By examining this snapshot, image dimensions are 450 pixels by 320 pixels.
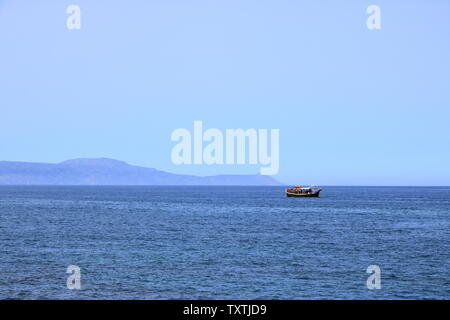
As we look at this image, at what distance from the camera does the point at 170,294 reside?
3575 cm

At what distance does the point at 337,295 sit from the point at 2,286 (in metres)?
23.1

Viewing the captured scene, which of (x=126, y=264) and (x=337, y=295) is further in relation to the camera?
(x=126, y=264)

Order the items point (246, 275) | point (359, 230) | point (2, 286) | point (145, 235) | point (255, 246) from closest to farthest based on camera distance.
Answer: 1. point (2, 286)
2. point (246, 275)
3. point (255, 246)
4. point (145, 235)
5. point (359, 230)

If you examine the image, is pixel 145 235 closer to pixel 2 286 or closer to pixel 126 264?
pixel 126 264

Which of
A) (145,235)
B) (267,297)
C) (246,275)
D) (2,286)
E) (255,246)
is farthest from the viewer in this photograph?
(145,235)

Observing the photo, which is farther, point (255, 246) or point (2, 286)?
point (255, 246)
